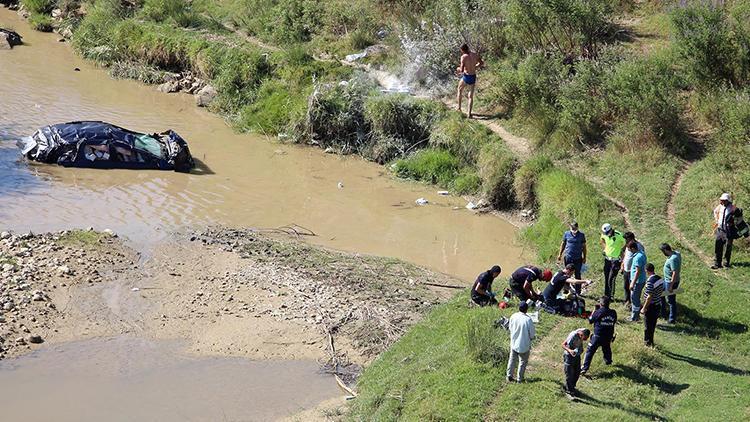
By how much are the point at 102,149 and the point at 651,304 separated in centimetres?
1584

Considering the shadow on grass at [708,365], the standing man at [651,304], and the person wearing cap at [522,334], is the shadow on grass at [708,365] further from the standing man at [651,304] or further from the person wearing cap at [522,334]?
the person wearing cap at [522,334]

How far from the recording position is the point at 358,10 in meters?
31.9

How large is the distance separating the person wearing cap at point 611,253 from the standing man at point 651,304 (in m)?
1.36

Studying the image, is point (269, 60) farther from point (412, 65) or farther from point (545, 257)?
point (545, 257)

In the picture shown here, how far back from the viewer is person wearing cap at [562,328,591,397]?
1263 centimetres

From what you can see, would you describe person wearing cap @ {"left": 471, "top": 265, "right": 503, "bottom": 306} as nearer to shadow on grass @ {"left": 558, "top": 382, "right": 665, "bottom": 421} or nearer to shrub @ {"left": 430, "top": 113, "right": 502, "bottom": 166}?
shadow on grass @ {"left": 558, "top": 382, "right": 665, "bottom": 421}

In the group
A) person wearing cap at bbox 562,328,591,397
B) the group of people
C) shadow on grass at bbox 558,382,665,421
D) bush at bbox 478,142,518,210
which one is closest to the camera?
shadow on grass at bbox 558,382,665,421

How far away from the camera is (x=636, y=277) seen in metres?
15.2

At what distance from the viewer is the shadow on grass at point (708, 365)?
14.0 metres

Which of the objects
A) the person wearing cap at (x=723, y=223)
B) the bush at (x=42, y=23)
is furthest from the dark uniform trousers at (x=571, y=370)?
the bush at (x=42, y=23)

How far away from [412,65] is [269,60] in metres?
5.36

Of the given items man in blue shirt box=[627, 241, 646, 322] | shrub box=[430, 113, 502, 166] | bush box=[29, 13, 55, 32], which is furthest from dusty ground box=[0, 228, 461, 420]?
bush box=[29, 13, 55, 32]

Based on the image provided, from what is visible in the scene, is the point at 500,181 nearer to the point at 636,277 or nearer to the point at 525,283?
the point at 525,283

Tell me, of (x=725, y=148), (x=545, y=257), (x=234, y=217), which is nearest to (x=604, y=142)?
(x=725, y=148)
